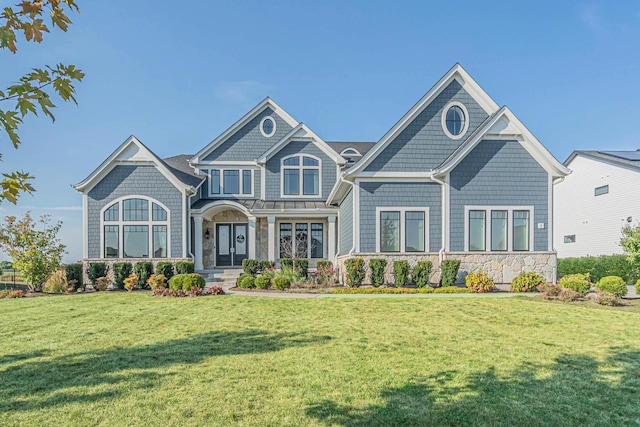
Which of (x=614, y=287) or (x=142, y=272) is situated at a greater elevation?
(x=614, y=287)

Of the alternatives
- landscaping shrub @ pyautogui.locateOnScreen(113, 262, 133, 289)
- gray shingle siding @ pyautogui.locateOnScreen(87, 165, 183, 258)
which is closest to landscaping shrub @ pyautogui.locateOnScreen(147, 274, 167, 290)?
landscaping shrub @ pyautogui.locateOnScreen(113, 262, 133, 289)

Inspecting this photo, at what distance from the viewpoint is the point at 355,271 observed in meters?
13.7

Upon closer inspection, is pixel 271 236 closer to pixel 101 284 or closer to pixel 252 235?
pixel 252 235

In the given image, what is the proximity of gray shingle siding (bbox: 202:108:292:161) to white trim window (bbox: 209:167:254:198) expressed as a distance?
2.04 ft

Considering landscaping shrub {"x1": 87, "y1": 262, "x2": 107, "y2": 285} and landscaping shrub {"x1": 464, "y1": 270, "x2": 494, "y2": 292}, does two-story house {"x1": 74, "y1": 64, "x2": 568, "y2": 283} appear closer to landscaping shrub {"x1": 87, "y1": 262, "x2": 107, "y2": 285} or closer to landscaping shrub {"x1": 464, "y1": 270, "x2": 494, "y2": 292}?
landscaping shrub {"x1": 87, "y1": 262, "x2": 107, "y2": 285}

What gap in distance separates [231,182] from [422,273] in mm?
11132

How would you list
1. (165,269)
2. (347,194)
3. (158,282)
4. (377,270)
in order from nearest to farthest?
(377,270) → (158,282) → (165,269) → (347,194)

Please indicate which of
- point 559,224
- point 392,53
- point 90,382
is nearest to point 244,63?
point 392,53

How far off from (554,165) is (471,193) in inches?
125

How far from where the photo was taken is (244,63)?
52.2 ft

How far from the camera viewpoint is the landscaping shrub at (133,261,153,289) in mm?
14961

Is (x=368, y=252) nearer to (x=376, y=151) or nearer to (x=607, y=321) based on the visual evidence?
(x=376, y=151)

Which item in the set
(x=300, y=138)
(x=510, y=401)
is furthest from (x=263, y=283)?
(x=510, y=401)

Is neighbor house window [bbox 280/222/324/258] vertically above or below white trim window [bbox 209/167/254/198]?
below
